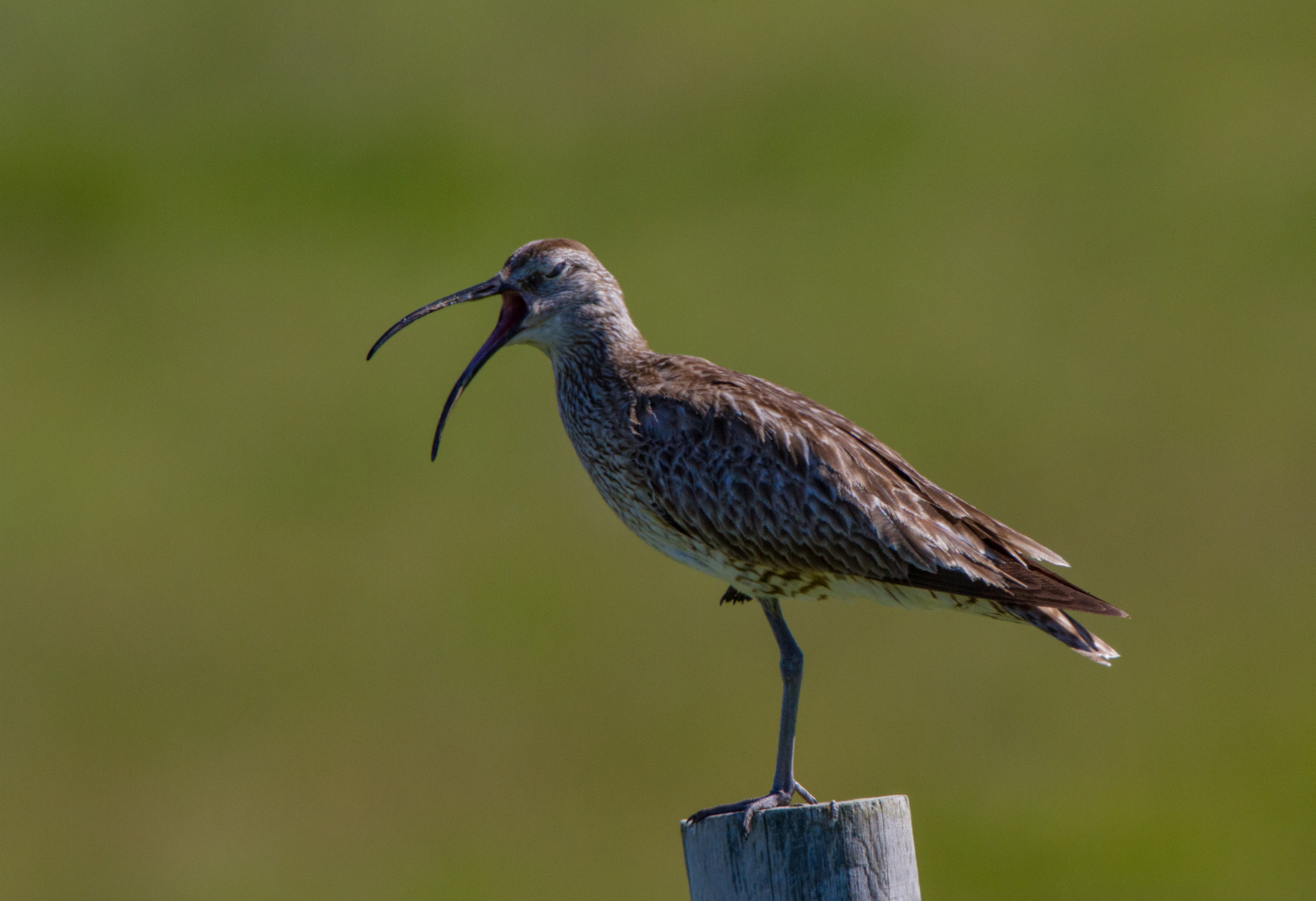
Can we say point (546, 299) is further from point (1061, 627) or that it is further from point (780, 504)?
point (1061, 627)

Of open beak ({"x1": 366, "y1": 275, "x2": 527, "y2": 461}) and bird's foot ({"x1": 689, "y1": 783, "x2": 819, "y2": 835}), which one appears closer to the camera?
bird's foot ({"x1": 689, "y1": 783, "x2": 819, "y2": 835})

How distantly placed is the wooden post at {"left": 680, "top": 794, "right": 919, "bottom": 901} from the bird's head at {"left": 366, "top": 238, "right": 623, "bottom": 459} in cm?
365

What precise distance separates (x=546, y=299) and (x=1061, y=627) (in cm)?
325

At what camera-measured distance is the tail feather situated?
28.0 feet

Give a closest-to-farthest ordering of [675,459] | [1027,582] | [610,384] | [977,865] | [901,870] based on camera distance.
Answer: [901,870]
[1027,582]
[675,459]
[610,384]
[977,865]

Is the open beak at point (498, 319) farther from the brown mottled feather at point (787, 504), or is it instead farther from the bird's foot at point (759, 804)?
the bird's foot at point (759, 804)

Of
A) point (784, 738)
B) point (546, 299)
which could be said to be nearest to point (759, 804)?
point (784, 738)

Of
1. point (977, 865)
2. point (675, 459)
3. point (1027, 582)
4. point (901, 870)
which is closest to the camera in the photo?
point (901, 870)

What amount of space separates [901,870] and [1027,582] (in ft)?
6.86

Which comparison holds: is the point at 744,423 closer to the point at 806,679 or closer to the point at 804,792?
the point at 804,792

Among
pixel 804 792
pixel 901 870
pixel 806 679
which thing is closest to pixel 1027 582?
pixel 804 792

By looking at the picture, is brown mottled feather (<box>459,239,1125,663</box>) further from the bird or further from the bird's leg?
the bird's leg

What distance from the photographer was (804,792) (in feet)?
28.4

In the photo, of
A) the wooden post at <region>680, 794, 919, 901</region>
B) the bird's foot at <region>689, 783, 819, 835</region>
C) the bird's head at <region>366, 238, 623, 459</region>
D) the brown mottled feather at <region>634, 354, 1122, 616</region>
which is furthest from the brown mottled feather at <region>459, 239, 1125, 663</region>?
the wooden post at <region>680, 794, 919, 901</region>
